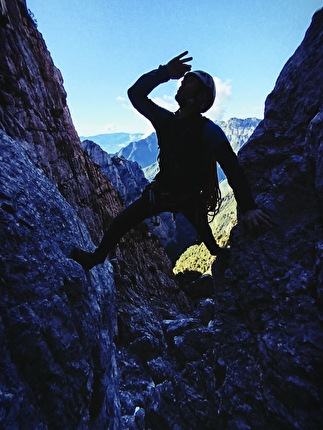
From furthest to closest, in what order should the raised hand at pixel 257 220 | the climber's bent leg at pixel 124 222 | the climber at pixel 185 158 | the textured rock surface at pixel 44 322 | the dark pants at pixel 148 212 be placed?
the climber's bent leg at pixel 124 222 < the dark pants at pixel 148 212 < the climber at pixel 185 158 < the raised hand at pixel 257 220 < the textured rock surface at pixel 44 322

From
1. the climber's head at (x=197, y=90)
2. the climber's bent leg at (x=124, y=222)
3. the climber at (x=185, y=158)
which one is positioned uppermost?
the climber's head at (x=197, y=90)

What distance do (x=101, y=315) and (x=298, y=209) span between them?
4580 millimetres

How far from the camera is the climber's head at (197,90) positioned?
4.57m

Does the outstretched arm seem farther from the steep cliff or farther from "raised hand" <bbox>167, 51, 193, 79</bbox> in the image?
the steep cliff

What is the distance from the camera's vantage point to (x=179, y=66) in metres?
4.58

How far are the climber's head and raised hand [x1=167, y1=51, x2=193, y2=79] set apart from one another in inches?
4.2

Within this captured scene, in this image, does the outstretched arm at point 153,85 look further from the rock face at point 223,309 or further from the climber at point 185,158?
the rock face at point 223,309

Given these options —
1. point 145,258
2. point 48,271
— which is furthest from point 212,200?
point 145,258

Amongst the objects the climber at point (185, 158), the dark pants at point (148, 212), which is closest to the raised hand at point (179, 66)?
the climber at point (185, 158)

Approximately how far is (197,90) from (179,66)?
522 mm

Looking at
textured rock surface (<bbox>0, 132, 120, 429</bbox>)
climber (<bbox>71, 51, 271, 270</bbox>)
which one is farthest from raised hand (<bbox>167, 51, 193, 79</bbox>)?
textured rock surface (<bbox>0, 132, 120, 429</bbox>)

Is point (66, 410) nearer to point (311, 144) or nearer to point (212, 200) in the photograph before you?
point (212, 200)

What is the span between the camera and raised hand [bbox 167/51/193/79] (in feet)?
15.0

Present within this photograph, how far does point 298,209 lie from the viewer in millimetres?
4445
